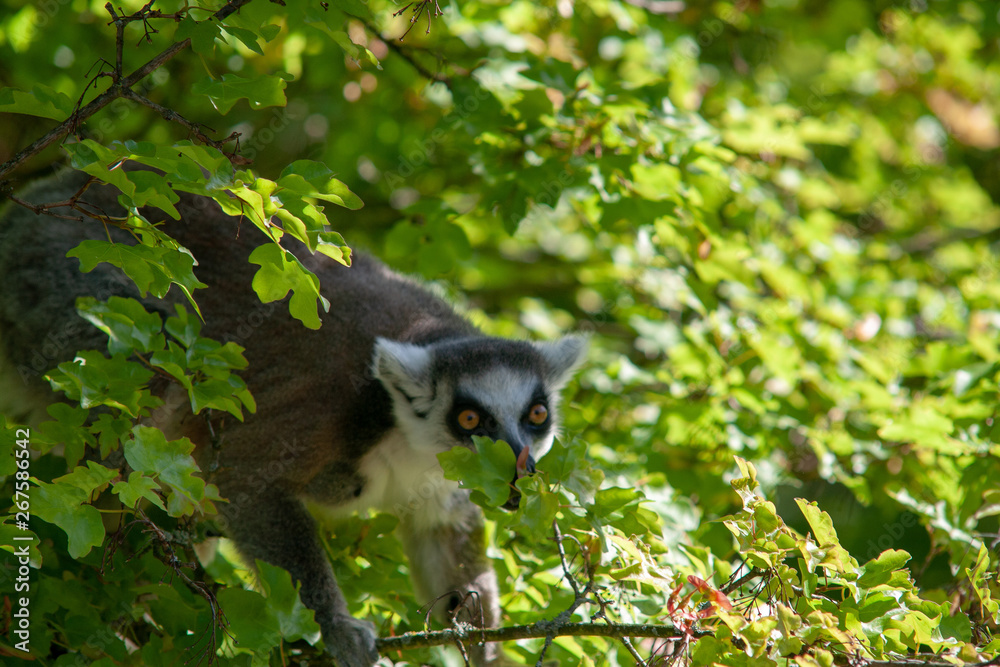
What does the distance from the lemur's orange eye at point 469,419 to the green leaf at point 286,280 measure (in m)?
1.61

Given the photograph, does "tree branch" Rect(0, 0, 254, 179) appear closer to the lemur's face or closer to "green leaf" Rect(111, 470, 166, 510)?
"green leaf" Rect(111, 470, 166, 510)

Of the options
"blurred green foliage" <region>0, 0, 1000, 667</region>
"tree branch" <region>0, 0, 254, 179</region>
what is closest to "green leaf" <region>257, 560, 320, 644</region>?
"blurred green foliage" <region>0, 0, 1000, 667</region>

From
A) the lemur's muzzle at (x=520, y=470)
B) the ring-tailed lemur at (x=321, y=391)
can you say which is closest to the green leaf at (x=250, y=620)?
the lemur's muzzle at (x=520, y=470)

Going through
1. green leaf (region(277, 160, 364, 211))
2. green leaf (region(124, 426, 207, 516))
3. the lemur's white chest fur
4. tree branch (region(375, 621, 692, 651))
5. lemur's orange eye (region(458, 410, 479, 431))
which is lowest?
the lemur's white chest fur

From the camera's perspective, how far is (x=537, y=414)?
3713 mm

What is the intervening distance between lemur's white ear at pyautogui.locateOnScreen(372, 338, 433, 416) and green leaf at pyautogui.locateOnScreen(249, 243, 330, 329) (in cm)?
156

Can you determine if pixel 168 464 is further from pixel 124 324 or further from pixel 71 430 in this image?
pixel 124 324

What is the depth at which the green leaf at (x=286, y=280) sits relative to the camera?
2066mm

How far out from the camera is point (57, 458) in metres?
2.74

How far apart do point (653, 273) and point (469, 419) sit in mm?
1646

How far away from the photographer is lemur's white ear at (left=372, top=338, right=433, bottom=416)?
3658 mm

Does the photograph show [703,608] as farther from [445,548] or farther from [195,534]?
[445,548]

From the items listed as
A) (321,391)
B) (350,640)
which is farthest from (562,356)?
(350,640)

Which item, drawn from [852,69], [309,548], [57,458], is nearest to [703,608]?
[309,548]
